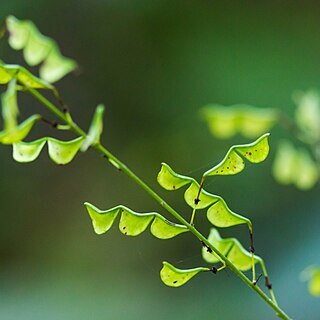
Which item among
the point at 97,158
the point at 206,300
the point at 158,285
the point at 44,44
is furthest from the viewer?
the point at 97,158

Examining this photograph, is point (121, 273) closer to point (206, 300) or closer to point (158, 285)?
point (158, 285)

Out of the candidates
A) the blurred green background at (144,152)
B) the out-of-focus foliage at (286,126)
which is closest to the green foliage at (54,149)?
the out-of-focus foliage at (286,126)

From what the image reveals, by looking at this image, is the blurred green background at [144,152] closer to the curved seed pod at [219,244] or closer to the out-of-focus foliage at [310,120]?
the out-of-focus foliage at [310,120]

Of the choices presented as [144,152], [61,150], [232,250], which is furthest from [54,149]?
[144,152]

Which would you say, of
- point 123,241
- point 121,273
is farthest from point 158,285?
point 123,241

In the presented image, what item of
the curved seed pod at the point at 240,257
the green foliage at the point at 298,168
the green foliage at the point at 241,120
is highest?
the green foliage at the point at 241,120

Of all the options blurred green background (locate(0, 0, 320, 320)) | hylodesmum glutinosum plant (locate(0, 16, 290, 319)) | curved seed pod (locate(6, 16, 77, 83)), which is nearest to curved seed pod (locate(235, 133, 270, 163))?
hylodesmum glutinosum plant (locate(0, 16, 290, 319))

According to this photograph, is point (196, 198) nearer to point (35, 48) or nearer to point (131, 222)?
point (131, 222)
